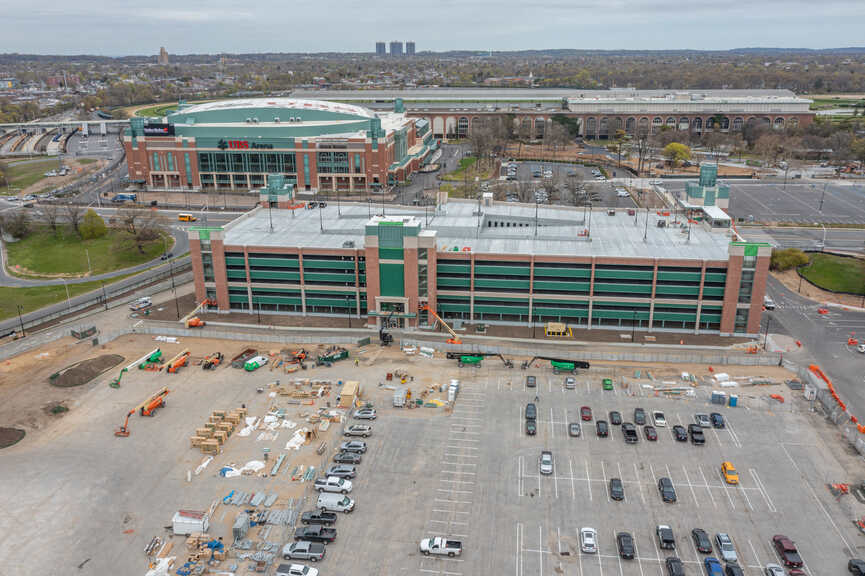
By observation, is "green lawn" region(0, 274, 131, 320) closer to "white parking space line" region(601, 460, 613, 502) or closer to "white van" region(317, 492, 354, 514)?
"white van" region(317, 492, 354, 514)

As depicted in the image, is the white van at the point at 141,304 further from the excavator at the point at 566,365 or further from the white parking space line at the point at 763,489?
the white parking space line at the point at 763,489

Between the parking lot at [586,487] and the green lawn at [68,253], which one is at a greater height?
the green lawn at [68,253]

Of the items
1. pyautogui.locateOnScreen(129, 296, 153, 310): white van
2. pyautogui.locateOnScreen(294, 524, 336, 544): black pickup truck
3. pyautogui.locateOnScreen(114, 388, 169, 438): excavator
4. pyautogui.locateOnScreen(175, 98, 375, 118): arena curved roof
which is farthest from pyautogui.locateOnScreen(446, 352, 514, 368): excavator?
pyautogui.locateOnScreen(175, 98, 375, 118): arena curved roof

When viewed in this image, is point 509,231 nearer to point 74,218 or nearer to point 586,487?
point 586,487

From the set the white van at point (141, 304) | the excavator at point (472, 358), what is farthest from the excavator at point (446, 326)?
the white van at point (141, 304)

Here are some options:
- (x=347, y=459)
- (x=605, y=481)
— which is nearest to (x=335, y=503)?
(x=347, y=459)
